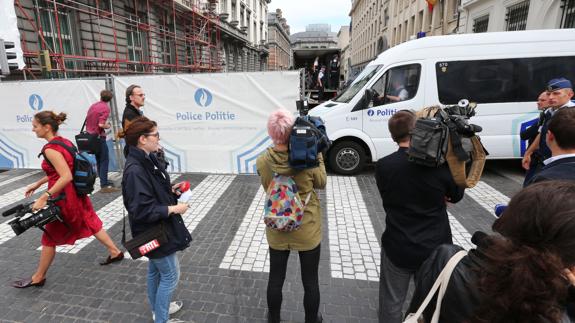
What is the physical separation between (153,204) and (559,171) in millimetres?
2760

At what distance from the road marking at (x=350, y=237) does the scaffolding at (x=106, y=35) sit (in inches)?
347

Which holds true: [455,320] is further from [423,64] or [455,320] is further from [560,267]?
[423,64]

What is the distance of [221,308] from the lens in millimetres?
3043

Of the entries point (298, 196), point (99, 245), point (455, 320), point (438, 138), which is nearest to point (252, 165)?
point (99, 245)

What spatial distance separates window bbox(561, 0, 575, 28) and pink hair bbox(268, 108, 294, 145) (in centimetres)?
1203

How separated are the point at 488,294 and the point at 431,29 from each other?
82.2 feet

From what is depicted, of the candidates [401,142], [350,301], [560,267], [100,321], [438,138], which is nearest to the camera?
[560,267]

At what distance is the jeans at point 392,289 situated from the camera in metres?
2.34

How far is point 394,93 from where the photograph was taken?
6539mm

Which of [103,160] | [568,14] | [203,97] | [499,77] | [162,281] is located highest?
[568,14]

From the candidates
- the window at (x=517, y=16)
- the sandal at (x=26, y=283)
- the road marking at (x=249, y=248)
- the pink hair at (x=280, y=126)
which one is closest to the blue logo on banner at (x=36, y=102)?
the sandal at (x=26, y=283)

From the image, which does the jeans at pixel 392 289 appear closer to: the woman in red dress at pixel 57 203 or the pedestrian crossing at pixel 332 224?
the pedestrian crossing at pixel 332 224

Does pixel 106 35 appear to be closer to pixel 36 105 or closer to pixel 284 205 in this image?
pixel 36 105

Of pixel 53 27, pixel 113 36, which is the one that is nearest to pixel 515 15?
pixel 113 36
